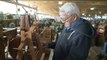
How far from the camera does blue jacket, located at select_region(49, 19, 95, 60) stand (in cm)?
219

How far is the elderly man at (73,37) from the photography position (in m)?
2.20

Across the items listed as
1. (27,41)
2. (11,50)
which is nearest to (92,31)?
(27,41)

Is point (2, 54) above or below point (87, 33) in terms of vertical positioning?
below

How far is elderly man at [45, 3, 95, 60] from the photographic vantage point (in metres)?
2.20

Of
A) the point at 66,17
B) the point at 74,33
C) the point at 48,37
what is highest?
the point at 66,17

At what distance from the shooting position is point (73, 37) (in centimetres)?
228

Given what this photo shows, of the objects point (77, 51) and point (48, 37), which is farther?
point (48, 37)

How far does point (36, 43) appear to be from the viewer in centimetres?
321

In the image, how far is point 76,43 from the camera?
86.9 inches

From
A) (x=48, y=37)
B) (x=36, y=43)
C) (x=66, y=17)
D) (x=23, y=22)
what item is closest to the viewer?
(x=66, y=17)

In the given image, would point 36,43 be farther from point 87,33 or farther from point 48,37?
point 48,37

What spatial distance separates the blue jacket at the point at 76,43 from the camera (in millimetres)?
2193

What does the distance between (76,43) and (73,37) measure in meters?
0.10

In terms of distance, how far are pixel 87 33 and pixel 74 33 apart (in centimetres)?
15
